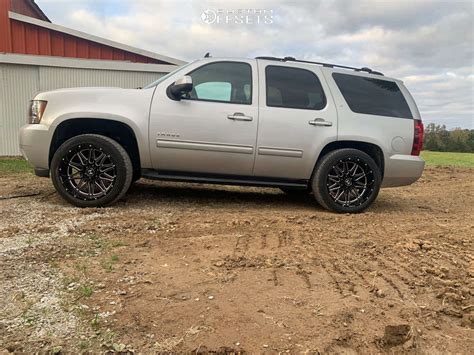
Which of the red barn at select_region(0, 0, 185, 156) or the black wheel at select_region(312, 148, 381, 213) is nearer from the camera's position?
the black wheel at select_region(312, 148, 381, 213)

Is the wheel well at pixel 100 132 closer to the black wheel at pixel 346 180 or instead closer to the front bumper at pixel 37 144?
the front bumper at pixel 37 144

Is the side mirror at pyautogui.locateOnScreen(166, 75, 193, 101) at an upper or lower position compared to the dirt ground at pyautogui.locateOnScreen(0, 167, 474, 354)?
upper

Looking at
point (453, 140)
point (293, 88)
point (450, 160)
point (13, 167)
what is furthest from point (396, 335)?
point (453, 140)

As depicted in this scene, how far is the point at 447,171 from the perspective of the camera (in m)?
12.4

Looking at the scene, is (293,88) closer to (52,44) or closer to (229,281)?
(229,281)

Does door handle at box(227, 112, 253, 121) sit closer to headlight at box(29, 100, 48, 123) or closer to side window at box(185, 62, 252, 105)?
side window at box(185, 62, 252, 105)

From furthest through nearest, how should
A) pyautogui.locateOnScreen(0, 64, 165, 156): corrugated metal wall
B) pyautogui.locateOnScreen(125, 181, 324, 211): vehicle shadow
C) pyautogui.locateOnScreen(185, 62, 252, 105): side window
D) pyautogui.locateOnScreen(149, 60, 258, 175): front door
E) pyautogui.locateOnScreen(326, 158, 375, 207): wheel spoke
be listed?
pyautogui.locateOnScreen(0, 64, 165, 156): corrugated metal wall < pyautogui.locateOnScreen(125, 181, 324, 211): vehicle shadow < pyautogui.locateOnScreen(326, 158, 375, 207): wheel spoke < pyautogui.locateOnScreen(185, 62, 252, 105): side window < pyautogui.locateOnScreen(149, 60, 258, 175): front door

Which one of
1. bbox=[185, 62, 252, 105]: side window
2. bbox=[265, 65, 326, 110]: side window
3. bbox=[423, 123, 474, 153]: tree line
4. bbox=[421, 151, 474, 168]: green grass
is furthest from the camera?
bbox=[423, 123, 474, 153]: tree line

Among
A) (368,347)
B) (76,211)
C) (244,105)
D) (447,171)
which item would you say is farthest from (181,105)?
(447,171)

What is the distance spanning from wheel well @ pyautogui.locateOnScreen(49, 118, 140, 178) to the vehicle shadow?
68 centimetres

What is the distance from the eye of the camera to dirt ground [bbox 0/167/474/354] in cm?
235

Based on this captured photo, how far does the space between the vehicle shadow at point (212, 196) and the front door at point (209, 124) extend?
0.74 meters

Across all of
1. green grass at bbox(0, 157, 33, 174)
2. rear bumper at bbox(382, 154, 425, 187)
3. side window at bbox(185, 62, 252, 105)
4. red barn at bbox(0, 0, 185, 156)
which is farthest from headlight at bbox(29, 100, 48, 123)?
red barn at bbox(0, 0, 185, 156)

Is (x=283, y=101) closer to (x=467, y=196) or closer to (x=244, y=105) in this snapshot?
(x=244, y=105)
